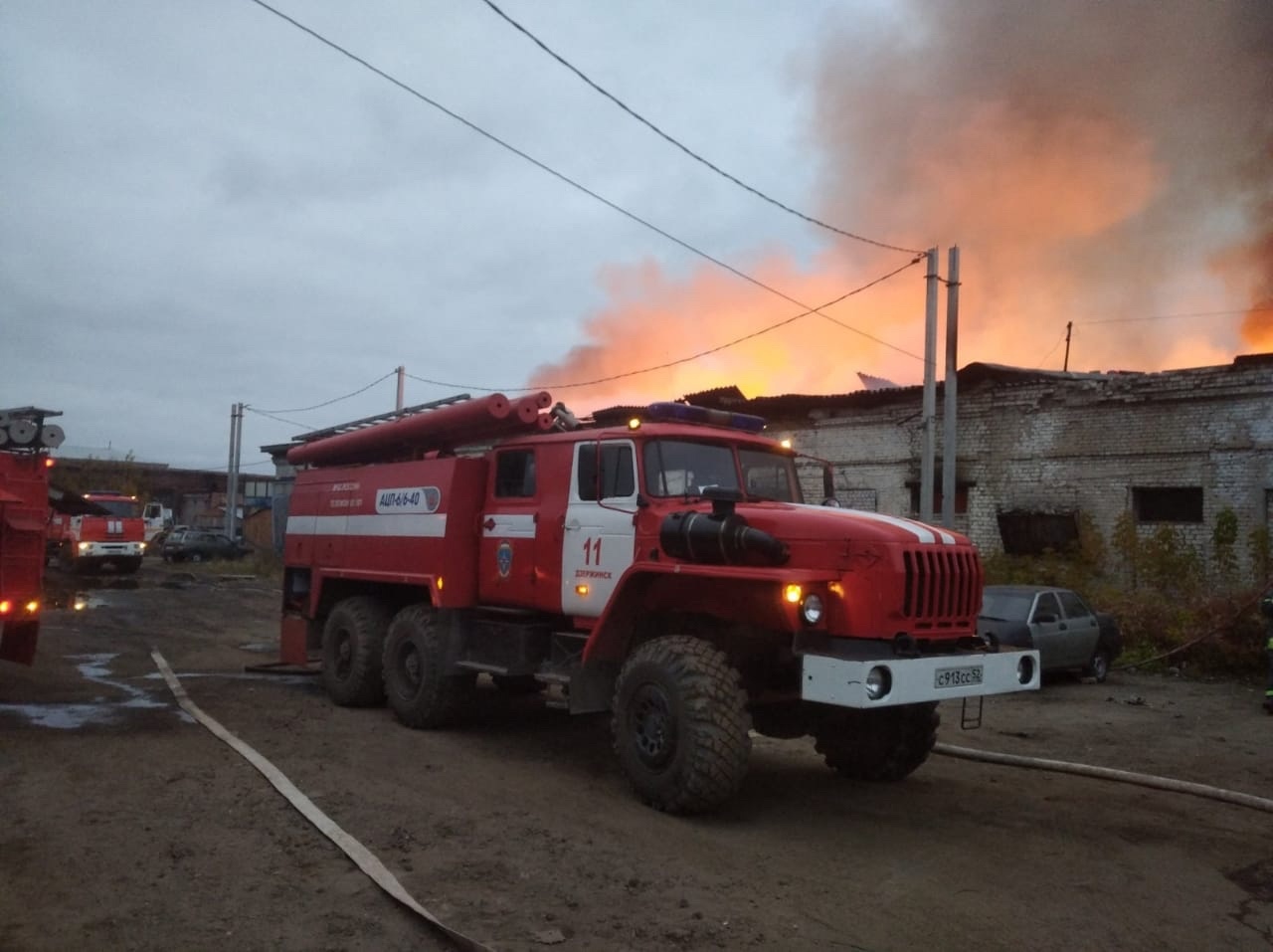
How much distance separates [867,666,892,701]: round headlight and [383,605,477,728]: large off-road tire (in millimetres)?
4410

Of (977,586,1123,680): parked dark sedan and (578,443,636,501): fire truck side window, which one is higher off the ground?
(578,443,636,501): fire truck side window

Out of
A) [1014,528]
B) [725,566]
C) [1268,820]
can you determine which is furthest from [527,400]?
[1014,528]

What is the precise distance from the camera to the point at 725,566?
20.7 ft

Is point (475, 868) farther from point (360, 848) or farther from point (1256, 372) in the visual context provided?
point (1256, 372)

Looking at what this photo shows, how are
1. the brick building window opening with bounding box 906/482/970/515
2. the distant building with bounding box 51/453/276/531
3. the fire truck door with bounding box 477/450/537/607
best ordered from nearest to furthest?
the fire truck door with bounding box 477/450/537/607 < the brick building window opening with bounding box 906/482/970/515 < the distant building with bounding box 51/453/276/531

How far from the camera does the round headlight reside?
18.4 feet

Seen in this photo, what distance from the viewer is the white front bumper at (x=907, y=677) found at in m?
5.59

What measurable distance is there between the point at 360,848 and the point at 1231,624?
13.3 m

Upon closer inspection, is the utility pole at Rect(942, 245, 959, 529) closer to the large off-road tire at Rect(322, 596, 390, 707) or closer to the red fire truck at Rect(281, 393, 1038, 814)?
the red fire truck at Rect(281, 393, 1038, 814)

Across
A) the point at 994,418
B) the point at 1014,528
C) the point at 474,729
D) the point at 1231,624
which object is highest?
the point at 994,418

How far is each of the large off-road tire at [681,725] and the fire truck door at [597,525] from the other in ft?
2.82

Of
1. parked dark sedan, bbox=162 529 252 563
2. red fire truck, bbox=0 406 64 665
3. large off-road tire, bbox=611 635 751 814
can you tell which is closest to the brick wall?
large off-road tire, bbox=611 635 751 814

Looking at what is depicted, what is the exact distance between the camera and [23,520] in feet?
29.7

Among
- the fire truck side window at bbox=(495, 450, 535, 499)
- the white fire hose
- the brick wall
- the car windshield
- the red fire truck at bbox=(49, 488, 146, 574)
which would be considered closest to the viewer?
the white fire hose
